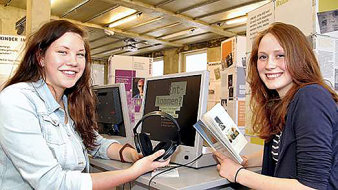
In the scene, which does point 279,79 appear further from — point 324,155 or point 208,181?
point 208,181

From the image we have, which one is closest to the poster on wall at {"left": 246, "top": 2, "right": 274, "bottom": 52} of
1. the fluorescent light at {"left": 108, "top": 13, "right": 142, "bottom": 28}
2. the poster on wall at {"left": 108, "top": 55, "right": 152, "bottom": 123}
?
the poster on wall at {"left": 108, "top": 55, "right": 152, "bottom": 123}

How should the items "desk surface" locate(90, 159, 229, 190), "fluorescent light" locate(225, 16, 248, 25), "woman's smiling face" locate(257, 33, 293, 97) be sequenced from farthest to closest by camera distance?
1. "fluorescent light" locate(225, 16, 248, 25)
2. "woman's smiling face" locate(257, 33, 293, 97)
3. "desk surface" locate(90, 159, 229, 190)

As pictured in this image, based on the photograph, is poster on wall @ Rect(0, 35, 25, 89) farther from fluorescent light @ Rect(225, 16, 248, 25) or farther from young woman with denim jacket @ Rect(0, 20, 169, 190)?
fluorescent light @ Rect(225, 16, 248, 25)

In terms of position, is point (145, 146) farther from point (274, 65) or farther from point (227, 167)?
point (274, 65)

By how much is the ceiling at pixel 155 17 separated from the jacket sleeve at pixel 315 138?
4.46 metres

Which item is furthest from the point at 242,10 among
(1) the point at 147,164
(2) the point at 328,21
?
(1) the point at 147,164

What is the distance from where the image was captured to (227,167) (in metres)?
1.36

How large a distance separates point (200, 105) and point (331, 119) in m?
0.61

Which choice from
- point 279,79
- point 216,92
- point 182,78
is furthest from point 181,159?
point 216,92

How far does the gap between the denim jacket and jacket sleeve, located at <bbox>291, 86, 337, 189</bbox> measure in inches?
34.1

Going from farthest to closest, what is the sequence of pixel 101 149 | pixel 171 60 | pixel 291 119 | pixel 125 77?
pixel 171 60, pixel 125 77, pixel 101 149, pixel 291 119

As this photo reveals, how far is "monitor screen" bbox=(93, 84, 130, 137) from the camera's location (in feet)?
6.57

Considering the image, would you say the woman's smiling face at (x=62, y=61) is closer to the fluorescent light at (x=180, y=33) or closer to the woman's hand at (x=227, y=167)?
the woman's hand at (x=227, y=167)

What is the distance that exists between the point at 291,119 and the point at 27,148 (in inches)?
42.0
